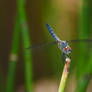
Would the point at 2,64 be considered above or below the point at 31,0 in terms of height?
below

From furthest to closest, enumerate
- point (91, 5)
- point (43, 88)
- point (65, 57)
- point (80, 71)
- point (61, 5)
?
point (43, 88) → point (61, 5) → point (91, 5) → point (80, 71) → point (65, 57)

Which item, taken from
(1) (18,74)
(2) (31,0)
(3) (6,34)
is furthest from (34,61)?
(2) (31,0)

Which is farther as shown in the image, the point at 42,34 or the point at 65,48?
the point at 42,34

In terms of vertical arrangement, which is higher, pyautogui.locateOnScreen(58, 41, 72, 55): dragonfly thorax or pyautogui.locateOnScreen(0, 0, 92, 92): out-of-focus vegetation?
pyautogui.locateOnScreen(58, 41, 72, 55): dragonfly thorax

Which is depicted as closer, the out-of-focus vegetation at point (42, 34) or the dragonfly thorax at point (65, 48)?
the dragonfly thorax at point (65, 48)

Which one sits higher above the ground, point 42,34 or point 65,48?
point 65,48

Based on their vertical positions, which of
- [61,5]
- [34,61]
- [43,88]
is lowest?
[43,88]

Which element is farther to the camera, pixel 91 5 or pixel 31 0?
pixel 31 0

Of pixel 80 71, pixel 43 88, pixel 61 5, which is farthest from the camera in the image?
pixel 43 88

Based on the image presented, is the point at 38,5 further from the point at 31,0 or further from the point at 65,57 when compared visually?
the point at 65,57

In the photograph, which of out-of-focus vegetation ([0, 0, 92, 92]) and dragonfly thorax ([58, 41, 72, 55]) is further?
out-of-focus vegetation ([0, 0, 92, 92])

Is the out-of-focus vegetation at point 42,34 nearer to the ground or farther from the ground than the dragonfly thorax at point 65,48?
nearer to the ground
